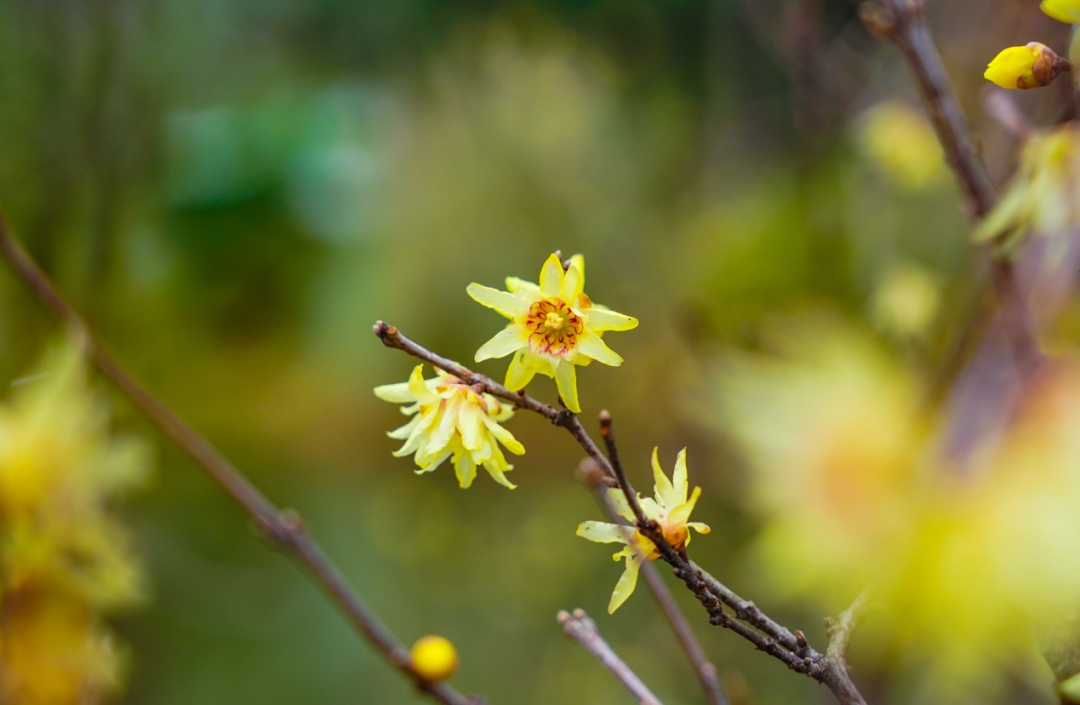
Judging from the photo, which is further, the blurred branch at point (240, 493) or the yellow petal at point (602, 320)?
the blurred branch at point (240, 493)

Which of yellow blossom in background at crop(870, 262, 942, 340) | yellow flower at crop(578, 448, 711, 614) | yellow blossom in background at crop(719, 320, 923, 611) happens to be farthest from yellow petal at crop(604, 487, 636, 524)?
yellow blossom in background at crop(870, 262, 942, 340)

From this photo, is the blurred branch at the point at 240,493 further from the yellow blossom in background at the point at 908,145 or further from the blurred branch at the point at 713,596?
the yellow blossom in background at the point at 908,145

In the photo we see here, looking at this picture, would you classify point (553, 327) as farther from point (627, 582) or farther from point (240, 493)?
point (240, 493)

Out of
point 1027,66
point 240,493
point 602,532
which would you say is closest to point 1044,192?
point 1027,66

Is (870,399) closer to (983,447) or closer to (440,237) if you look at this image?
(983,447)

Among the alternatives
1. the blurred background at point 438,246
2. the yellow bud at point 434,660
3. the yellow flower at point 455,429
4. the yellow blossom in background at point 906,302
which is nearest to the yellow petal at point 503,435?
the yellow flower at point 455,429

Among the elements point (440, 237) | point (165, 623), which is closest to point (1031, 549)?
point (165, 623)

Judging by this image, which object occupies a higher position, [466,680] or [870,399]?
[870,399]
